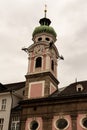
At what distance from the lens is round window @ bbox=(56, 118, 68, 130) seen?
35.0 m

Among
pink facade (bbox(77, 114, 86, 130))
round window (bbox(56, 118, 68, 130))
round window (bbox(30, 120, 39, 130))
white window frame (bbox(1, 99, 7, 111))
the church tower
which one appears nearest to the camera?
pink facade (bbox(77, 114, 86, 130))

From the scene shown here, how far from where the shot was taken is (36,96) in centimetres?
3903

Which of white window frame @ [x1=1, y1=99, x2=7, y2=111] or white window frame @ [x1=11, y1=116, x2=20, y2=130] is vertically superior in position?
white window frame @ [x1=1, y1=99, x2=7, y2=111]

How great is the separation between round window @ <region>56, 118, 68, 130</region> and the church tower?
178 inches

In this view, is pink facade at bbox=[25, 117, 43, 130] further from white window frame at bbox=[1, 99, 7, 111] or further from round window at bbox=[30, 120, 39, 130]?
white window frame at bbox=[1, 99, 7, 111]

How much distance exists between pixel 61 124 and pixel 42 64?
34.2 ft

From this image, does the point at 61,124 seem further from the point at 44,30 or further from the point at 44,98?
the point at 44,30

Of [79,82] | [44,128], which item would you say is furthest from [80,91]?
[44,128]

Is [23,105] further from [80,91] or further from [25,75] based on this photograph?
[80,91]

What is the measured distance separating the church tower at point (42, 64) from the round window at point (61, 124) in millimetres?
4524

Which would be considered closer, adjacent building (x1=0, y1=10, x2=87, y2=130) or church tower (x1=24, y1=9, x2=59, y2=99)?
adjacent building (x1=0, y1=10, x2=87, y2=130)

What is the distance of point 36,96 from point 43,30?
11.8 metres

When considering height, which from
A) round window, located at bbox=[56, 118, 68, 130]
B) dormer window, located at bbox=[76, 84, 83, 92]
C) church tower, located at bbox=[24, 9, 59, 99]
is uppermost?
church tower, located at bbox=[24, 9, 59, 99]

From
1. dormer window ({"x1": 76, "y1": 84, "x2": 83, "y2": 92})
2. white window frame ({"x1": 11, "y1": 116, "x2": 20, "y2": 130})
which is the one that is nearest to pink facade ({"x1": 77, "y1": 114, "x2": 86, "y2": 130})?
dormer window ({"x1": 76, "y1": 84, "x2": 83, "y2": 92})
